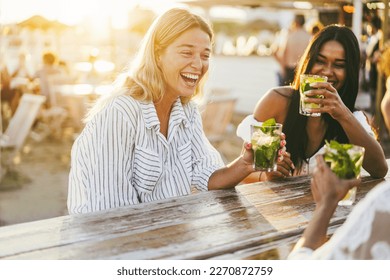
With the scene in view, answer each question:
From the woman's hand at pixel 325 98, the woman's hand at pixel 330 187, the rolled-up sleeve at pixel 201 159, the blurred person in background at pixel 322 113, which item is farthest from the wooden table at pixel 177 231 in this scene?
the blurred person in background at pixel 322 113

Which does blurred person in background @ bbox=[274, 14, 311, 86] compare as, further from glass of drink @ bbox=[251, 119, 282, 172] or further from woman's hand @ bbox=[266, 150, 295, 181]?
glass of drink @ bbox=[251, 119, 282, 172]

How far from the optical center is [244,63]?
38.9 feet

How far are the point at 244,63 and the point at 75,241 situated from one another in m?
10.5

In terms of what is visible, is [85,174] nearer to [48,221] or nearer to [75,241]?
[48,221]

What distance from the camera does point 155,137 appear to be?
2385 millimetres

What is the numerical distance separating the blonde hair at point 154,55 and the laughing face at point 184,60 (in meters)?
0.02

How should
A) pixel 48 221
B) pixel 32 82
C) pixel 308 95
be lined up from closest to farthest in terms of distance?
pixel 48 221 → pixel 308 95 → pixel 32 82

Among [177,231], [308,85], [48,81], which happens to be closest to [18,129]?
[48,81]

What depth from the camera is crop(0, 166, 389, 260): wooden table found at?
1.57 meters

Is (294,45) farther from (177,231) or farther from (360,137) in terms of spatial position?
(177,231)

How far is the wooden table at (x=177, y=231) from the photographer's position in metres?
1.57

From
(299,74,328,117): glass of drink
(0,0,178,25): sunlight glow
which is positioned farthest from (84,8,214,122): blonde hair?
(0,0,178,25): sunlight glow

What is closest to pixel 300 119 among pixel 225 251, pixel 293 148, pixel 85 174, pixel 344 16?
pixel 293 148

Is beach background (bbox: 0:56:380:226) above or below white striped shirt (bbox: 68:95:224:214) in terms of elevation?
below
